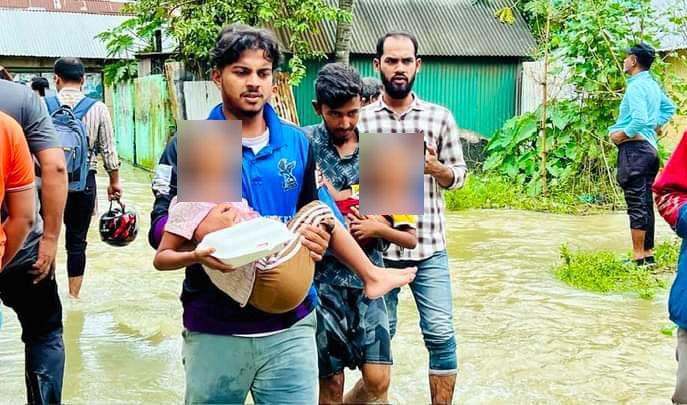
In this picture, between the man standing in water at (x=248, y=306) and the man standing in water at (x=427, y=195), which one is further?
the man standing in water at (x=427, y=195)

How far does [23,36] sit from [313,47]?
37.2 ft

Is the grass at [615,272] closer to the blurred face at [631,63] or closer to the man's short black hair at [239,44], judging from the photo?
the blurred face at [631,63]

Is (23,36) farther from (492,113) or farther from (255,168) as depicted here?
(255,168)

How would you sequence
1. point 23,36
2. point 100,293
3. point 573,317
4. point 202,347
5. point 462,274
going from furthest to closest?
point 23,36, point 462,274, point 100,293, point 573,317, point 202,347

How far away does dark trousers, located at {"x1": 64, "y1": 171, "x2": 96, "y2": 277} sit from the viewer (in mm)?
5891

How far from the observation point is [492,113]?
51.6 feet

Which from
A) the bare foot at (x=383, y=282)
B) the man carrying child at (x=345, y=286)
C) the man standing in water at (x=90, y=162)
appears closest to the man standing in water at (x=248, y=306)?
the bare foot at (x=383, y=282)

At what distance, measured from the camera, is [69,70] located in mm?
5977

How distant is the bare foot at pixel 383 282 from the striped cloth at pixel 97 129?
12.4 feet

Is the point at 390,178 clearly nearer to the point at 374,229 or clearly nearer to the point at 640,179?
the point at 374,229

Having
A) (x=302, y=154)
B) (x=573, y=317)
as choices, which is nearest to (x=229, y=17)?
(x=573, y=317)

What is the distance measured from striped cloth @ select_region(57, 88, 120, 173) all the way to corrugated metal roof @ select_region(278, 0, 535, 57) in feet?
28.6

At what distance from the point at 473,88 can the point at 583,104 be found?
413 centimetres

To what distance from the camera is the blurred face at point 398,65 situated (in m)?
3.91
